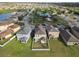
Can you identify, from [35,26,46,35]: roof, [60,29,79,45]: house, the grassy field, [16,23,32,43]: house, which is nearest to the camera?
the grassy field

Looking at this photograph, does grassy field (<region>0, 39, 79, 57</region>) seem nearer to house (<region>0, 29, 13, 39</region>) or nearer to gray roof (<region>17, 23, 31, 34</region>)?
house (<region>0, 29, 13, 39</region>)

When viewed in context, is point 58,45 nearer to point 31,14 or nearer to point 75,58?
point 75,58

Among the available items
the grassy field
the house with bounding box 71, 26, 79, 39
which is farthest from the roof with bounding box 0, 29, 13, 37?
the house with bounding box 71, 26, 79, 39

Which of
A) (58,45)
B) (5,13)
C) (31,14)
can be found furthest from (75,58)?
(5,13)

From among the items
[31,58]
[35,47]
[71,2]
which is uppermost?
[71,2]

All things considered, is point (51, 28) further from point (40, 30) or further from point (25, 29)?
point (25, 29)

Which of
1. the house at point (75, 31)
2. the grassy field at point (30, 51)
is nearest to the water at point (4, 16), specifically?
the grassy field at point (30, 51)
